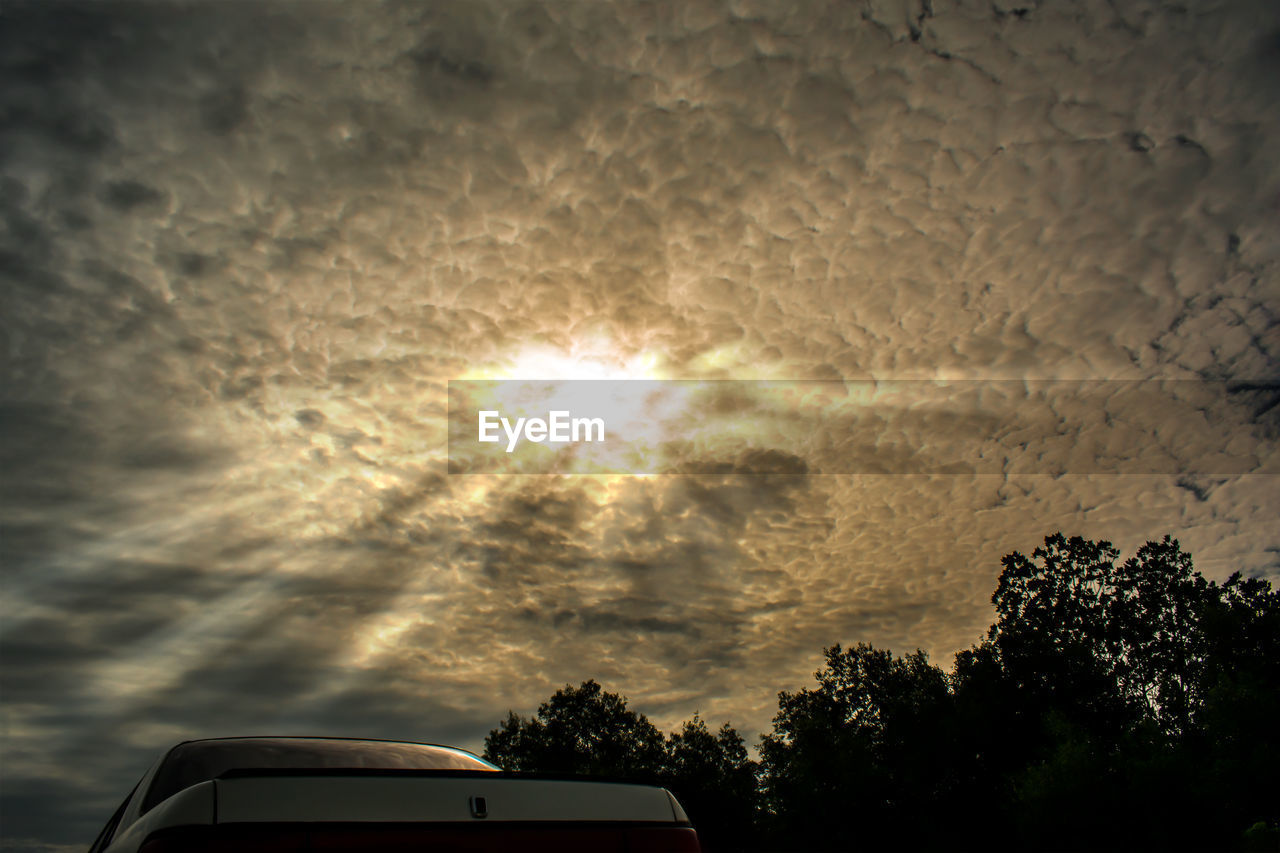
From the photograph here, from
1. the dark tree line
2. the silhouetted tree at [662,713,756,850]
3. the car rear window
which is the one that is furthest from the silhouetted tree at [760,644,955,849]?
the car rear window

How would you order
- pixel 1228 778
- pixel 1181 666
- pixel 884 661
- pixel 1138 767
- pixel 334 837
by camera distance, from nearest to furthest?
1. pixel 334 837
2. pixel 1228 778
3. pixel 1138 767
4. pixel 1181 666
5. pixel 884 661

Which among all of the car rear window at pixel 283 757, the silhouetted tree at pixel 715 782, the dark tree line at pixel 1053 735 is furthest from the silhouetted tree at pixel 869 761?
the car rear window at pixel 283 757

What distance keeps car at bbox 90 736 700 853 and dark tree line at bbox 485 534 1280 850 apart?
1573 inches

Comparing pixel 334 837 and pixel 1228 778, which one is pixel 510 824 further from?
pixel 1228 778

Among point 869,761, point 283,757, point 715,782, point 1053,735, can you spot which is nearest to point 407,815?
point 283,757

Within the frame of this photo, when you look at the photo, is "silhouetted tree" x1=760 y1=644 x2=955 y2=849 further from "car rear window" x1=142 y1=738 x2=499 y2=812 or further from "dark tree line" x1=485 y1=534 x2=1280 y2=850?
"car rear window" x1=142 y1=738 x2=499 y2=812

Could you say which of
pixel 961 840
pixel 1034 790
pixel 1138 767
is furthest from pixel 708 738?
pixel 1138 767

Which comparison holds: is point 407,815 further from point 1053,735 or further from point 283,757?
point 1053,735

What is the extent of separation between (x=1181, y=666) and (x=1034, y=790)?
12973 mm

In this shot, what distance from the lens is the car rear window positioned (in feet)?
13.1

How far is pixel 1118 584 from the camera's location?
155 ft

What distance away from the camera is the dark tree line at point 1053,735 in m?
36.6

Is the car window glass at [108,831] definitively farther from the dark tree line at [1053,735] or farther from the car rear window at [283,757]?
the dark tree line at [1053,735]

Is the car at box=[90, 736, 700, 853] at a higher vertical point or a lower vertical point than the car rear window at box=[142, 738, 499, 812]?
lower
